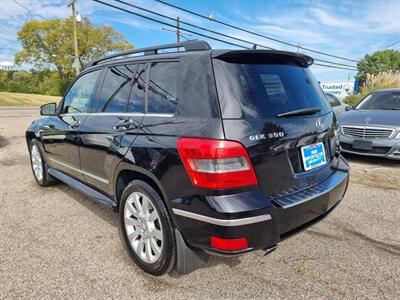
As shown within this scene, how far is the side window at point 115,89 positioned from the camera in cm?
272

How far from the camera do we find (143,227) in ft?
7.93

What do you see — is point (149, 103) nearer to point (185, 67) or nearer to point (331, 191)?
point (185, 67)

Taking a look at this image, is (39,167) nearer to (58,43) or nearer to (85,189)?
(85,189)

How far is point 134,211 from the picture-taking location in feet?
8.13

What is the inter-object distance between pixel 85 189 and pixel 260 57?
2370 mm

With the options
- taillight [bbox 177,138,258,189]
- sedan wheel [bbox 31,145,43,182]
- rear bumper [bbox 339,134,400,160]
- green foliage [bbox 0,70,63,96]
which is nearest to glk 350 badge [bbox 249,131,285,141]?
taillight [bbox 177,138,258,189]

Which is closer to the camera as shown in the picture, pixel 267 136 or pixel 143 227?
pixel 267 136

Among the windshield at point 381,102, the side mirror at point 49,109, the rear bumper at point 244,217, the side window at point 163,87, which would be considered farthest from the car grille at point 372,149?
the side mirror at point 49,109

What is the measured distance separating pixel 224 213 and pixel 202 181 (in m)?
0.24

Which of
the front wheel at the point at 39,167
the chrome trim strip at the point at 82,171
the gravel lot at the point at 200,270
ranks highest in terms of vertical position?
the chrome trim strip at the point at 82,171

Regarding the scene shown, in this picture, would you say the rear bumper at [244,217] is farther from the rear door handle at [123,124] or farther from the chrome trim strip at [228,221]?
the rear door handle at [123,124]

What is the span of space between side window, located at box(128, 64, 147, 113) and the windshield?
591cm

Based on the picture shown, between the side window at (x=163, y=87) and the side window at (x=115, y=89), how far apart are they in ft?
1.24

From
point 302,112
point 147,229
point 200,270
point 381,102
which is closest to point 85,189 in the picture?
point 147,229
